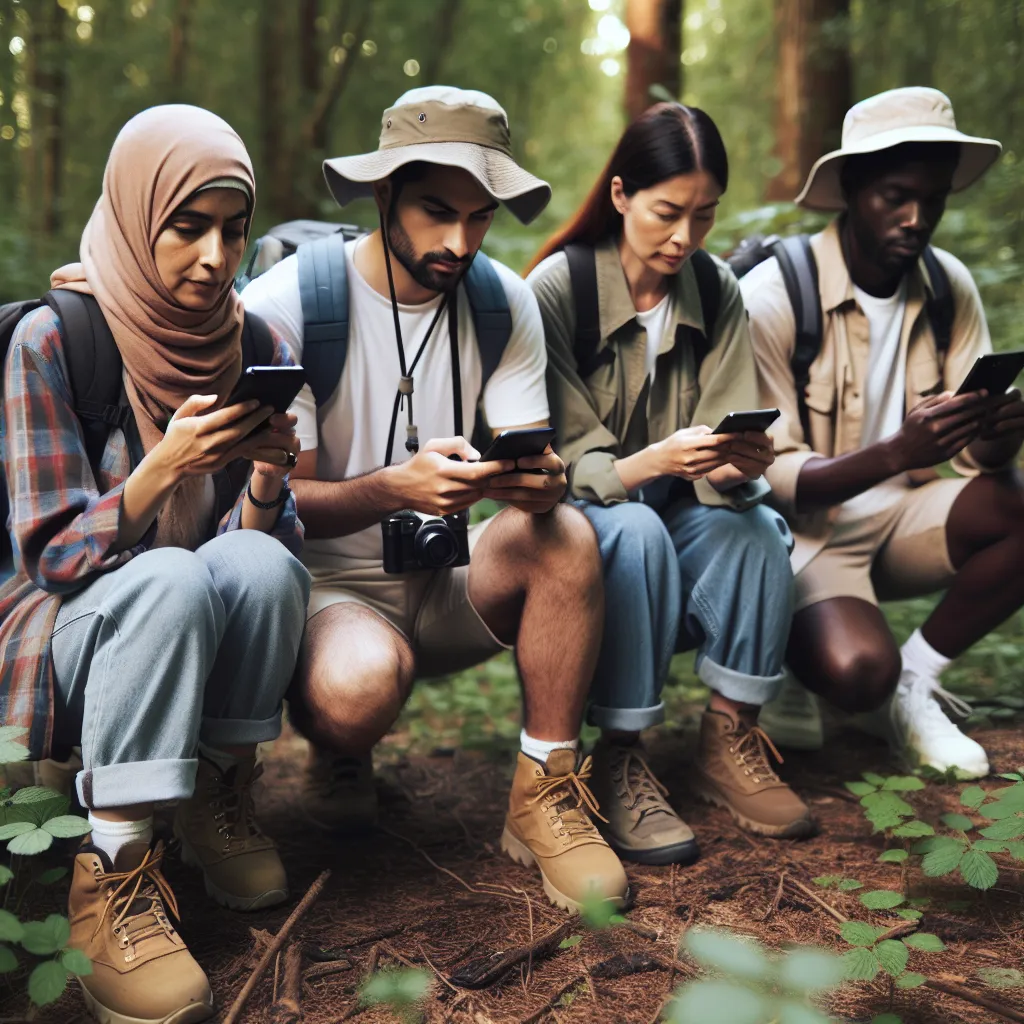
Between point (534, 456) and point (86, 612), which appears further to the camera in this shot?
point (534, 456)

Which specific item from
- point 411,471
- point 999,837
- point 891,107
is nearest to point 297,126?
point 891,107

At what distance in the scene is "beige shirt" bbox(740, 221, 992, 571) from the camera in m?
3.75

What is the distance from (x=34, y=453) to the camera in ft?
7.75

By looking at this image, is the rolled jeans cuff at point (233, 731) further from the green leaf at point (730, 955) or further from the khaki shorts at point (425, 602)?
the green leaf at point (730, 955)

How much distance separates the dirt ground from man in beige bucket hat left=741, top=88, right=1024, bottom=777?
1.32ft

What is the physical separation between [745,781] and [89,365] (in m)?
2.21

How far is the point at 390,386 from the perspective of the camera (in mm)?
3139

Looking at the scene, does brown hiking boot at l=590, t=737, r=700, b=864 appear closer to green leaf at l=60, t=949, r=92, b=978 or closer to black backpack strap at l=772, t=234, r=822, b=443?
black backpack strap at l=772, t=234, r=822, b=443

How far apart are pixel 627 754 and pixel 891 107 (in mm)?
2375

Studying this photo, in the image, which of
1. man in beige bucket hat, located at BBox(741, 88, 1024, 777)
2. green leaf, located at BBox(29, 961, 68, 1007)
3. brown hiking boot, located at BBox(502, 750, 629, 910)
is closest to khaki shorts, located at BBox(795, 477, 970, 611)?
man in beige bucket hat, located at BBox(741, 88, 1024, 777)

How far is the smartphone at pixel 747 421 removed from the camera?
2.96 meters

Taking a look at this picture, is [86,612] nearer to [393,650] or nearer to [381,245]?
[393,650]

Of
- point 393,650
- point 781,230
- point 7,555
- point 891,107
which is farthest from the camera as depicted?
point 781,230

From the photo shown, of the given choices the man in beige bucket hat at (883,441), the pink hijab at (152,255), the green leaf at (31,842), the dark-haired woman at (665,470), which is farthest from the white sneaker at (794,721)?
the green leaf at (31,842)
